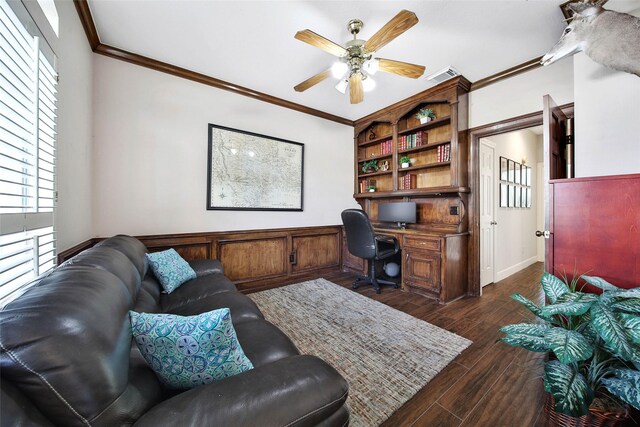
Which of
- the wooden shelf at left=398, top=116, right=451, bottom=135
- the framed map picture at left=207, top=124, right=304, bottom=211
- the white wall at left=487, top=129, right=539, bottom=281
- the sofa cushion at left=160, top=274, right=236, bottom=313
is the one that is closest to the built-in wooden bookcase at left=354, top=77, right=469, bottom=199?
the wooden shelf at left=398, top=116, right=451, bottom=135

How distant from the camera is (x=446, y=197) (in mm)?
3301

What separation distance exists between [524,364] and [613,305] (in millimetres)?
1059

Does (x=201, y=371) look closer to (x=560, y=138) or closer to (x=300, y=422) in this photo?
(x=300, y=422)

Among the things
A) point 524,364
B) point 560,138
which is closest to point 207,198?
point 524,364

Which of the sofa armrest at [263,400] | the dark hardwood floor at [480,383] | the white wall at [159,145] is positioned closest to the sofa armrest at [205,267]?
the white wall at [159,145]

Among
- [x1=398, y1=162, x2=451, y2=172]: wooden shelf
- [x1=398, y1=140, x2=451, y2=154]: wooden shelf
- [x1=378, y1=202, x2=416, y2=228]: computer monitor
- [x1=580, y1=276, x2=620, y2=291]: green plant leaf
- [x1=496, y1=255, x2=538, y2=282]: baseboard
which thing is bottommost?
[x1=496, y1=255, x2=538, y2=282]: baseboard

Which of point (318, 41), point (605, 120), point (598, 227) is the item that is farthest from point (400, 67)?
point (598, 227)

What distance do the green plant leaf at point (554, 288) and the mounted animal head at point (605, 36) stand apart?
1.51 m

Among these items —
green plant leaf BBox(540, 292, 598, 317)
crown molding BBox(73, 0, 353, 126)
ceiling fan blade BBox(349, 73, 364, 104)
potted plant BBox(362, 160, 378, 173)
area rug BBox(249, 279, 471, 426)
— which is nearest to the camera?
green plant leaf BBox(540, 292, 598, 317)

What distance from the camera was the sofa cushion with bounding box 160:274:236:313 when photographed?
1.74m

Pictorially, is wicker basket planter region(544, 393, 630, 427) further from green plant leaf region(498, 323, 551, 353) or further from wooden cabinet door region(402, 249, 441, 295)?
wooden cabinet door region(402, 249, 441, 295)

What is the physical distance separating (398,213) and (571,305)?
2.72 metres

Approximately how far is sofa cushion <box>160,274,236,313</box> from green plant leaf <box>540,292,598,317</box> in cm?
199

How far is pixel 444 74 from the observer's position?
276 cm
